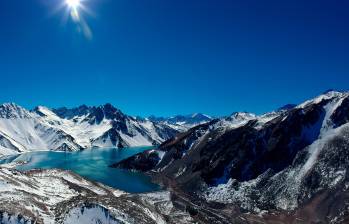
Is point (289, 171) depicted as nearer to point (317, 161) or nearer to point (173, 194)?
point (317, 161)

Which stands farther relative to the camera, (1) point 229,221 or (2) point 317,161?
(2) point 317,161

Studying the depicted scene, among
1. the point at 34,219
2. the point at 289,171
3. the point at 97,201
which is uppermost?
the point at 289,171

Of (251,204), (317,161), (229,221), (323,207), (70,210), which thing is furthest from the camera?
(317,161)

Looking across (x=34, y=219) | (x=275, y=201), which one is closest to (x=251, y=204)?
(x=275, y=201)

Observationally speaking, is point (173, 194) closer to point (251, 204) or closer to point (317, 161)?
point (251, 204)

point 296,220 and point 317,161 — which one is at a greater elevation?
point 317,161

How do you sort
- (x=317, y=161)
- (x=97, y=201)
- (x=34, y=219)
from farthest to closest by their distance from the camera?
(x=317, y=161)
(x=97, y=201)
(x=34, y=219)
